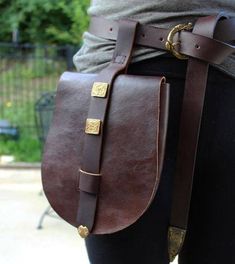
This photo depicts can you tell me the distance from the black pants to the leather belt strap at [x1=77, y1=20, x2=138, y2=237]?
4 cm

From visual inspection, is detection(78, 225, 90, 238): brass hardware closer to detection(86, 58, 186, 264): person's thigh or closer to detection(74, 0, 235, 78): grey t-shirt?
detection(86, 58, 186, 264): person's thigh

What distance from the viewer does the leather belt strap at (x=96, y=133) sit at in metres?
1.00

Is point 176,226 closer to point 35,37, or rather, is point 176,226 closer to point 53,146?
point 53,146

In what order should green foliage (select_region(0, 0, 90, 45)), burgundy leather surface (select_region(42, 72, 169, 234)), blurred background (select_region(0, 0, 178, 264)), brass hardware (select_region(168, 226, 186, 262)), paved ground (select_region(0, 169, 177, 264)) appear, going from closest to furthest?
burgundy leather surface (select_region(42, 72, 169, 234)), brass hardware (select_region(168, 226, 186, 262)), paved ground (select_region(0, 169, 177, 264)), blurred background (select_region(0, 0, 178, 264)), green foliage (select_region(0, 0, 90, 45))

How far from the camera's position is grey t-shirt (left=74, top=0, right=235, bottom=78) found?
3.33 ft

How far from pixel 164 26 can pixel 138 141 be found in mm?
226

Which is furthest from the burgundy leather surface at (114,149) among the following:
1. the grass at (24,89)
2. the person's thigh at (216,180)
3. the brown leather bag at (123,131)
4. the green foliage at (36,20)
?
the green foliage at (36,20)

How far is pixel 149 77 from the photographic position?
3.20 ft

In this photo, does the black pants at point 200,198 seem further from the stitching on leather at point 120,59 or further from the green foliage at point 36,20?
the green foliage at point 36,20

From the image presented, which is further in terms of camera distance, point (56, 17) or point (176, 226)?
point (56, 17)

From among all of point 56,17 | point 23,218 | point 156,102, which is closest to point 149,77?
point 156,102

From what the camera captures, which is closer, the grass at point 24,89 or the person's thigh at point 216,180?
the person's thigh at point 216,180

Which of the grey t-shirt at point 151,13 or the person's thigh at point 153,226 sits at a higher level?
the grey t-shirt at point 151,13

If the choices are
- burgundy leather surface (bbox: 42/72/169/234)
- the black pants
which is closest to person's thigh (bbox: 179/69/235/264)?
the black pants
